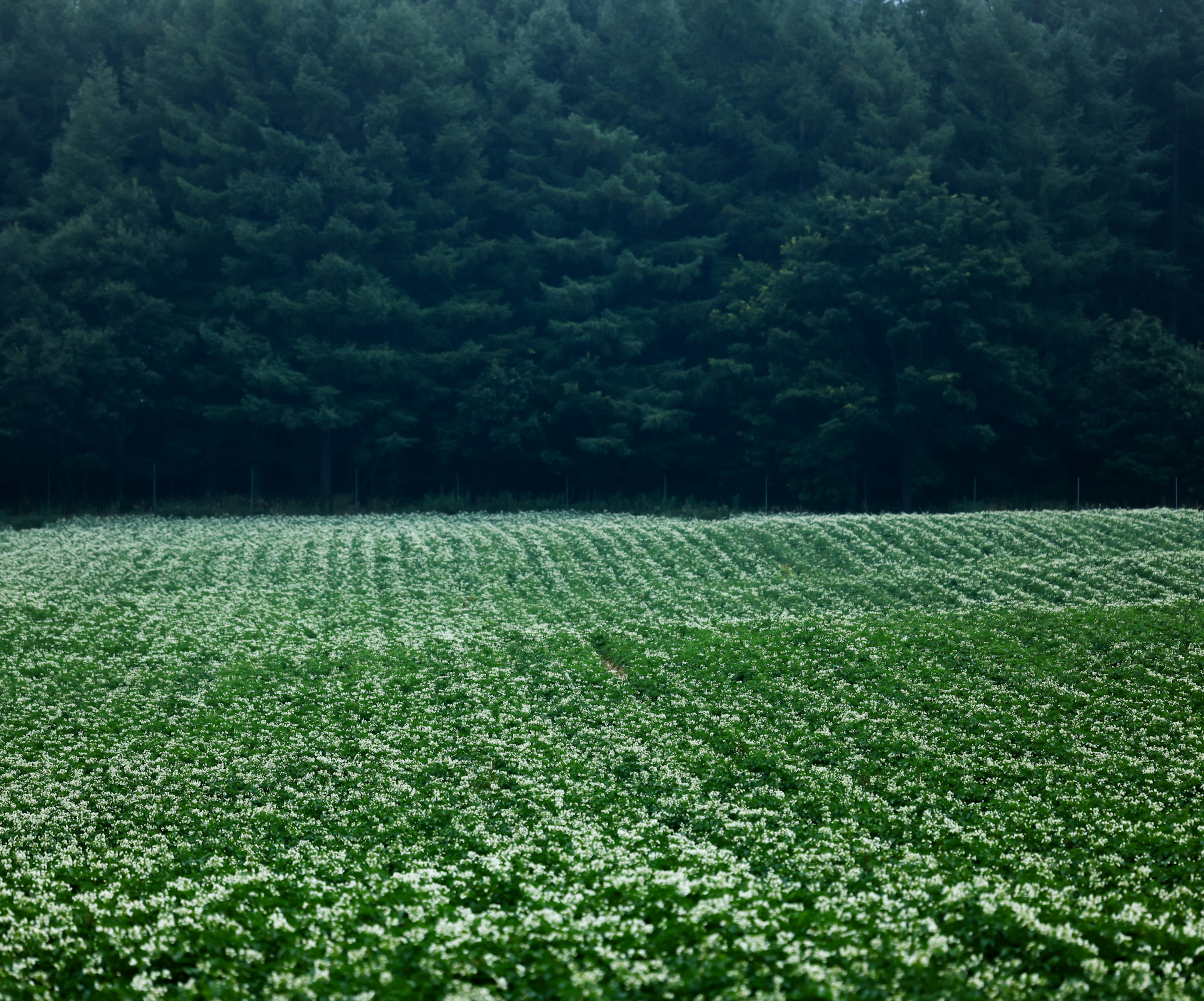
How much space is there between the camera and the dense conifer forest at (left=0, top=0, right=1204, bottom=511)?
4431 cm

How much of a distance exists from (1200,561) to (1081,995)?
20.6m

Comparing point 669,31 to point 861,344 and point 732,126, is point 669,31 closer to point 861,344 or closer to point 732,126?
point 732,126

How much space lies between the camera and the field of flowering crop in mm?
7363

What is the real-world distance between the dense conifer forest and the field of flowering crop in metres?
21.8

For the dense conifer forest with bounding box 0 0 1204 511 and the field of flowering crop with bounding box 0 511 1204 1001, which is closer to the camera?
the field of flowering crop with bounding box 0 511 1204 1001

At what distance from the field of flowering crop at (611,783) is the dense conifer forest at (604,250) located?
21.8 m

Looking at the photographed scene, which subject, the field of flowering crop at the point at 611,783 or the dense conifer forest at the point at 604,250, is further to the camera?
the dense conifer forest at the point at 604,250

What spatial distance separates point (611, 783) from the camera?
12.0 metres

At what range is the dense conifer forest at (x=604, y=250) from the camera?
1745 inches

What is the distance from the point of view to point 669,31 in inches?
2026

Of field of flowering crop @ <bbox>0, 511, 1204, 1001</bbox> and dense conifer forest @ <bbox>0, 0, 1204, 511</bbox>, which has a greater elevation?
dense conifer forest @ <bbox>0, 0, 1204, 511</bbox>

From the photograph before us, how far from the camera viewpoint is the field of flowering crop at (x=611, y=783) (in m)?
7.36

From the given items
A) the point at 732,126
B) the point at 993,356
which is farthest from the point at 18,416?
the point at 993,356

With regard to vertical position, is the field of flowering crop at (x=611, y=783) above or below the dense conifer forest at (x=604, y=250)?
below
